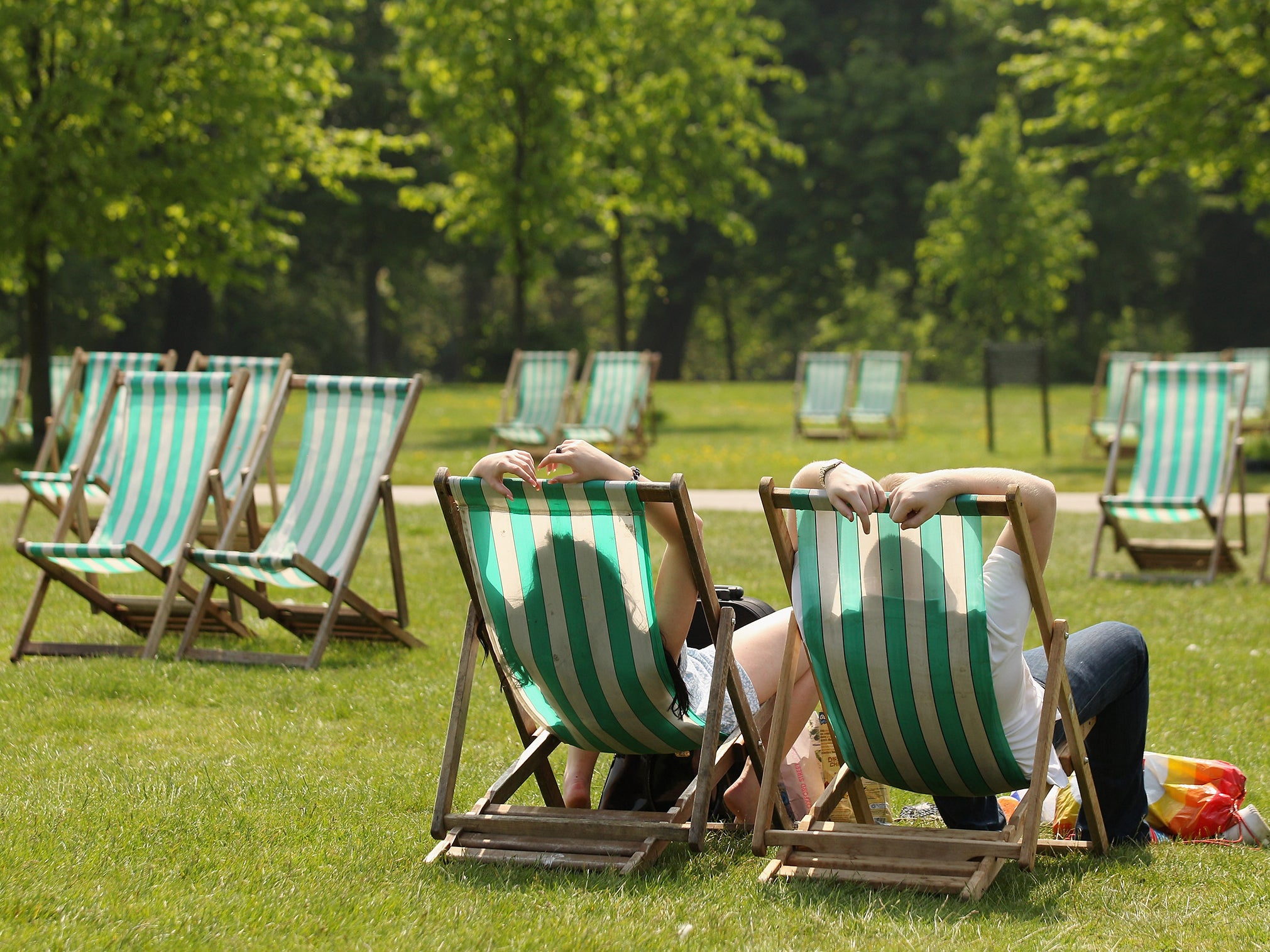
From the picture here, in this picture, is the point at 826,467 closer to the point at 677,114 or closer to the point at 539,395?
the point at 539,395

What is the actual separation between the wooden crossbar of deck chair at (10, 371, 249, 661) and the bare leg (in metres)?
2.71

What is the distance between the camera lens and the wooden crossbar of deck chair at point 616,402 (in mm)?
14470

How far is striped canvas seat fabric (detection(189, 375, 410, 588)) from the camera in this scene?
6.34 metres

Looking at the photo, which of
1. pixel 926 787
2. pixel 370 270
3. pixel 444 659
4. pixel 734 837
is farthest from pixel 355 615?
pixel 370 270

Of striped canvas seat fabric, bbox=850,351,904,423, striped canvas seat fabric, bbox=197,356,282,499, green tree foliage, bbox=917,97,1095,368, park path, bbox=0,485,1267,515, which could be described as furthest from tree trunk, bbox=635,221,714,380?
striped canvas seat fabric, bbox=197,356,282,499

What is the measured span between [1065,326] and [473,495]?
119 feet

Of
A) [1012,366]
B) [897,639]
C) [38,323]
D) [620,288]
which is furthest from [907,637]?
[620,288]

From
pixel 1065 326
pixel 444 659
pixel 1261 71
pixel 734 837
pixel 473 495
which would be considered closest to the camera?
pixel 473 495

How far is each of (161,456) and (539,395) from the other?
8.40 metres

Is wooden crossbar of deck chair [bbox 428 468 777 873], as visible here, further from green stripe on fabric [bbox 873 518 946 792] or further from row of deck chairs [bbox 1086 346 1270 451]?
row of deck chairs [bbox 1086 346 1270 451]

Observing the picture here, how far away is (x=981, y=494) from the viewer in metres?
3.10

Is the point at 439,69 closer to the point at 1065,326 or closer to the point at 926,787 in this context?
the point at 926,787

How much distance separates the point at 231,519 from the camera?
6258 millimetres

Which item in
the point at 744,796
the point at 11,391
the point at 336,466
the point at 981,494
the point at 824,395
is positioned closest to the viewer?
the point at 981,494
